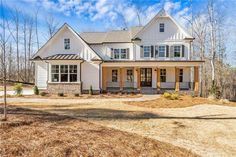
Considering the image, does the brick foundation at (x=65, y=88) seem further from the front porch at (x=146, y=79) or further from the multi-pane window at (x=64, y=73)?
the front porch at (x=146, y=79)

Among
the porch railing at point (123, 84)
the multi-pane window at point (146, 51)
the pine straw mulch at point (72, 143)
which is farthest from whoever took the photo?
the porch railing at point (123, 84)

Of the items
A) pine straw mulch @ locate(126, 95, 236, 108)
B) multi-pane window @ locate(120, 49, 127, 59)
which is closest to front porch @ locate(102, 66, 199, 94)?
multi-pane window @ locate(120, 49, 127, 59)

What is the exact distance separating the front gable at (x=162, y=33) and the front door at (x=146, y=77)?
136 inches

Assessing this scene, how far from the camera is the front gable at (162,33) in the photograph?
934 inches

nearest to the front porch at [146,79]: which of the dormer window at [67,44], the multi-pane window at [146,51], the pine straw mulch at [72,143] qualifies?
the multi-pane window at [146,51]

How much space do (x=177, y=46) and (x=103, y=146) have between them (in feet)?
66.0

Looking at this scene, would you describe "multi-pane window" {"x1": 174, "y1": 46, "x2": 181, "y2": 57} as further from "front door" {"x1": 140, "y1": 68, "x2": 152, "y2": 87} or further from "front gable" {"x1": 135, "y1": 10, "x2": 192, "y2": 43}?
"front door" {"x1": 140, "y1": 68, "x2": 152, "y2": 87}

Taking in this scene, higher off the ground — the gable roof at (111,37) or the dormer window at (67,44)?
the gable roof at (111,37)

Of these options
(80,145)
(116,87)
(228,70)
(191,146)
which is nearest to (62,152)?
(80,145)

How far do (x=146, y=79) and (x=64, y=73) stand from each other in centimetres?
941

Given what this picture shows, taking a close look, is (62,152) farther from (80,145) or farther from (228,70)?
(228,70)

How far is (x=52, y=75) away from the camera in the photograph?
2223 centimetres

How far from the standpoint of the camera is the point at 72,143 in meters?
5.50

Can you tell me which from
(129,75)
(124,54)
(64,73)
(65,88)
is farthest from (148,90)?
(64,73)
